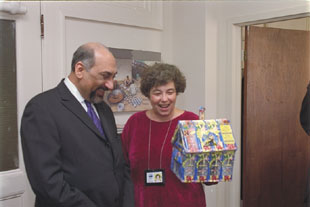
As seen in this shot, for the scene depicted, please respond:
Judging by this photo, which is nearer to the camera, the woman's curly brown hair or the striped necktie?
the striped necktie

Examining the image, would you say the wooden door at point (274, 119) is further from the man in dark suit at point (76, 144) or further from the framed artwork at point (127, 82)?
the man in dark suit at point (76, 144)

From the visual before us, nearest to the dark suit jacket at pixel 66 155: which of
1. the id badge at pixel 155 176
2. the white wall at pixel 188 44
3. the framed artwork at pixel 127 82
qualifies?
the id badge at pixel 155 176

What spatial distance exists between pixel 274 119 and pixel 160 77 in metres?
1.59

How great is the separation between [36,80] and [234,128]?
153cm

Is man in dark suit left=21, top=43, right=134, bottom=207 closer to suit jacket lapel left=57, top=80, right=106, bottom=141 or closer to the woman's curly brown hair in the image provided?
suit jacket lapel left=57, top=80, right=106, bottom=141

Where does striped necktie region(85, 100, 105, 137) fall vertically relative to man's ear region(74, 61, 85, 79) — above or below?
below

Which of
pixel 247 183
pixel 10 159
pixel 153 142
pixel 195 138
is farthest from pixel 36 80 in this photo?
pixel 247 183

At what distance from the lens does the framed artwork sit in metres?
2.28

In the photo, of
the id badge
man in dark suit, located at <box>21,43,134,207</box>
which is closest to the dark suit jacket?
man in dark suit, located at <box>21,43,134,207</box>

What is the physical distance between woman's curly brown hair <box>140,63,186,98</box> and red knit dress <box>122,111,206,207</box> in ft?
0.52

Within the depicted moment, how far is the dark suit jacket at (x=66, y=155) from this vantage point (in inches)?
44.5

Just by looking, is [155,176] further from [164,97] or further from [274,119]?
[274,119]

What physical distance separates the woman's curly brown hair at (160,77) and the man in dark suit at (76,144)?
0.80ft

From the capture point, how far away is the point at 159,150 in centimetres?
151
